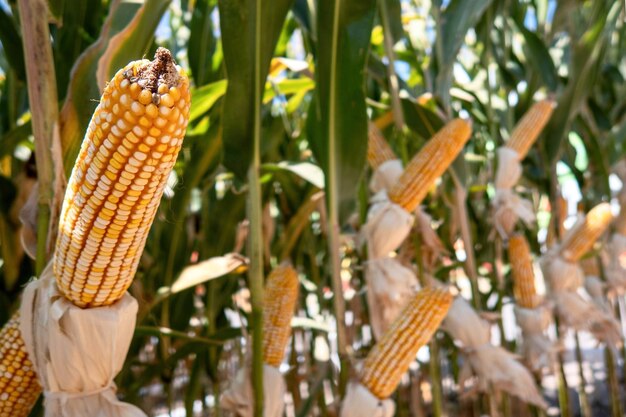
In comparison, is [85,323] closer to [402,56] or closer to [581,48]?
[402,56]

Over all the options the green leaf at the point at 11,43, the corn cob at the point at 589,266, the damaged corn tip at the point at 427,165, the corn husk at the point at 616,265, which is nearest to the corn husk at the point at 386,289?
the damaged corn tip at the point at 427,165

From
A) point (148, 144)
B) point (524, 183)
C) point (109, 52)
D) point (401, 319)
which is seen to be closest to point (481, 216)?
point (524, 183)

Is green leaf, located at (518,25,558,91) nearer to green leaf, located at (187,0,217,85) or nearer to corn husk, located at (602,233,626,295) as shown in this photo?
corn husk, located at (602,233,626,295)

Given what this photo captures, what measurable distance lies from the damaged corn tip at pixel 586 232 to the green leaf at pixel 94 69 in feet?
4.68

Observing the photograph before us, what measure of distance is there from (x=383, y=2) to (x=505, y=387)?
90 centimetres

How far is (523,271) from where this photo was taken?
5.65 feet

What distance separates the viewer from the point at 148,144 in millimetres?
507

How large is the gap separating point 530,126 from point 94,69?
118 cm

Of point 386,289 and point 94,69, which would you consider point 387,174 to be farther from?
point 94,69

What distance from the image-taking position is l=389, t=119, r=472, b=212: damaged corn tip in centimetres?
121

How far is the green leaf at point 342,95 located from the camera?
3.56ft

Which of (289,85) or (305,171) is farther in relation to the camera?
(289,85)

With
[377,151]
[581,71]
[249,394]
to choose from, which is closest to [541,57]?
[581,71]

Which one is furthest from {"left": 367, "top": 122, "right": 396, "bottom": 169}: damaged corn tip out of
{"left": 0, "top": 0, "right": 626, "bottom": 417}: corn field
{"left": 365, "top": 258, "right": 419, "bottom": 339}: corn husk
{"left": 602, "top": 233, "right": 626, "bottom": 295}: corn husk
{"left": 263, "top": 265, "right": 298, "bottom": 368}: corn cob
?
{"left": 602, "top": 233, "right": 626, "bottom": 295}: corn husk
